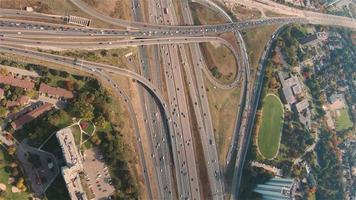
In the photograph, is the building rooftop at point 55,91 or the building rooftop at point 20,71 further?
the building rooftop at point 55,91

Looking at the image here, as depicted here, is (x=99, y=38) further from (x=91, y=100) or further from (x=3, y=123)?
(x=3, y=123)

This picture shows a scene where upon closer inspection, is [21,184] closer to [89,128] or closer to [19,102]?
[19,102]

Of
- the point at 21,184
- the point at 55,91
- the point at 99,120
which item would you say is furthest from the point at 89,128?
the point at 21,184

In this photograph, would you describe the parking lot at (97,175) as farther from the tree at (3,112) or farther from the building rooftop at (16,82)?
the building rooftop at (16,82)

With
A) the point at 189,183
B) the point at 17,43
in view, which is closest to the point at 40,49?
the point at 17,43

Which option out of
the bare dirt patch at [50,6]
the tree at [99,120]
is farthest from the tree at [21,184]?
the bare dirt patch at [50,6]

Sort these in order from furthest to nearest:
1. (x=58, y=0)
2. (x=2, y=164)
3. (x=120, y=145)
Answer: (x=58, y=0), (x=120, y=145), (x=2, y=164)
